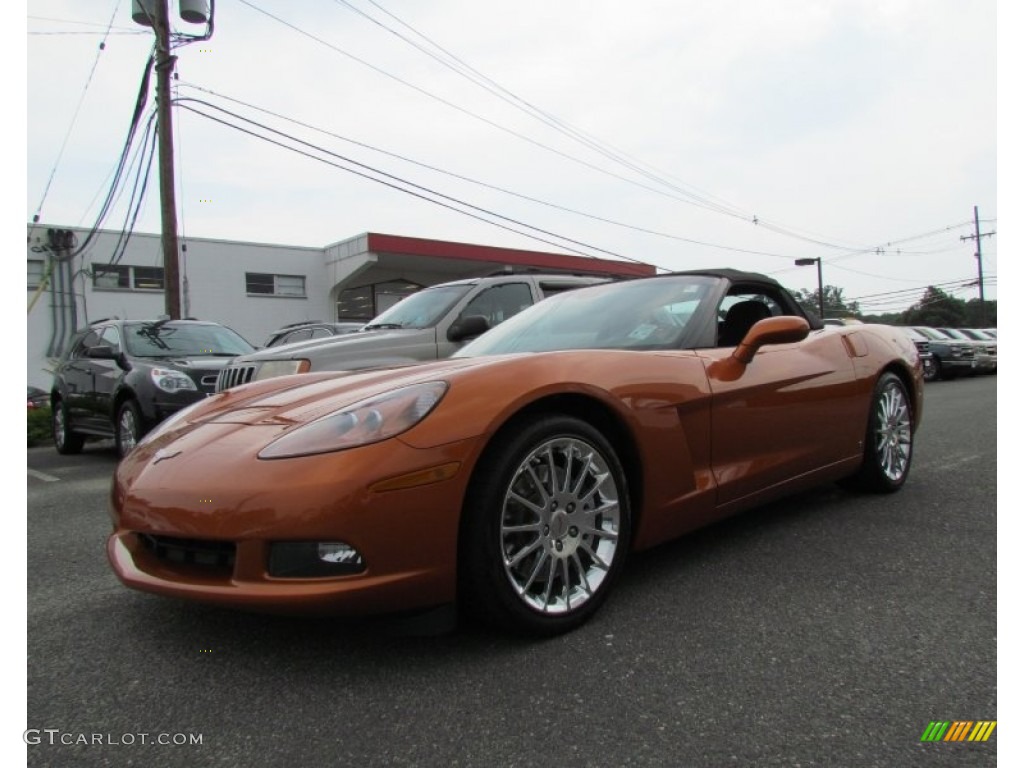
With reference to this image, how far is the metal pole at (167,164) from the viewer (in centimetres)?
1139

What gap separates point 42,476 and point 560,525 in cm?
604

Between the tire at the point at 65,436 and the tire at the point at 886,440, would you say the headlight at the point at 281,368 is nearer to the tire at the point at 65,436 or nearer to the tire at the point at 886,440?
the tire at the point at 886,440

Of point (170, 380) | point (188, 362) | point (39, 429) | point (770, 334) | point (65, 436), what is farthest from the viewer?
point (39, 429)

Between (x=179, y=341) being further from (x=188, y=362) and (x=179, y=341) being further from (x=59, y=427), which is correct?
(x=59, y=427)

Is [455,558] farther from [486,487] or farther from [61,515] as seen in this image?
[61,515]

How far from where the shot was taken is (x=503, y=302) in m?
6.77

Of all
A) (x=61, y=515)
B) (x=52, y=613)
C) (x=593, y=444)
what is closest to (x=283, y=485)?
(x=593, y=444)

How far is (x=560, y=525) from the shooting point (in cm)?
237

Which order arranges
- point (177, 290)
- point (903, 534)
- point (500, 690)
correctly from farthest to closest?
point (177, 290)
point (903, 534)
point (500, 690)

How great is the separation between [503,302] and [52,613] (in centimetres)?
466

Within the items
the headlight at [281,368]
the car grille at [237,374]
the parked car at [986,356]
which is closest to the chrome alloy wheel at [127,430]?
the car grille at [237,374]

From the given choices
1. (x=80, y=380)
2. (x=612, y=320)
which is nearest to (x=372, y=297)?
(x=80, y=380)

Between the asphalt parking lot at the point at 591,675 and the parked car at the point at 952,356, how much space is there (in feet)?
56.1

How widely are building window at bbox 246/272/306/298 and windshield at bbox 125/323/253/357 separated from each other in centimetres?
1462
